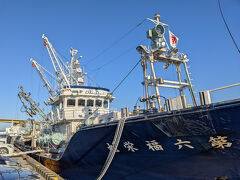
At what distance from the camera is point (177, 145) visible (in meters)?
6.23

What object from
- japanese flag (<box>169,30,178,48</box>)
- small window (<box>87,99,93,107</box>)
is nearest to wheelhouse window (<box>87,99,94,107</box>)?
small window (<box>87,99,93,107</box>)

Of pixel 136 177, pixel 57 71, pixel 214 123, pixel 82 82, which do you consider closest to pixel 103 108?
pixel 82 82

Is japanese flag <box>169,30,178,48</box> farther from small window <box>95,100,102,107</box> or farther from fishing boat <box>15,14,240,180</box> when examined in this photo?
small window <box>95,100,102,107</box>

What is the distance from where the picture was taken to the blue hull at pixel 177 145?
17.7 feet

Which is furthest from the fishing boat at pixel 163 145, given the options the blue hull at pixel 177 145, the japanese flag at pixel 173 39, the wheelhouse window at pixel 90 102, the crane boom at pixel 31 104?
the crane boom at pixel 31 104

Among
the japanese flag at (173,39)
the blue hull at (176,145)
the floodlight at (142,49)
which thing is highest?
the japanese flag at (173,39)

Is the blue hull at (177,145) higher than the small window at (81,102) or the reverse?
the reverse

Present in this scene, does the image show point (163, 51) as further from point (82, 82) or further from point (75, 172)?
point (75, 172)

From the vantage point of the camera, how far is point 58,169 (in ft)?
40.4

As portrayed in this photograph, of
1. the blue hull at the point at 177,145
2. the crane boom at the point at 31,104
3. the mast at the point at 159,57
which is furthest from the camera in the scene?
the crane boom at the point at 31,104

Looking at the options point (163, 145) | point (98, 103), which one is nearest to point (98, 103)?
point (98, 103)

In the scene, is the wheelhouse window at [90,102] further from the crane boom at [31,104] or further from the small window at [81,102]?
the crane boom at [31,104]

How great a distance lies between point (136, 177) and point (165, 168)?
1379 millimetres

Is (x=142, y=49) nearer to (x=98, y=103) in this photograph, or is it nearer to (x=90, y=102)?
(x=98, y=103)
